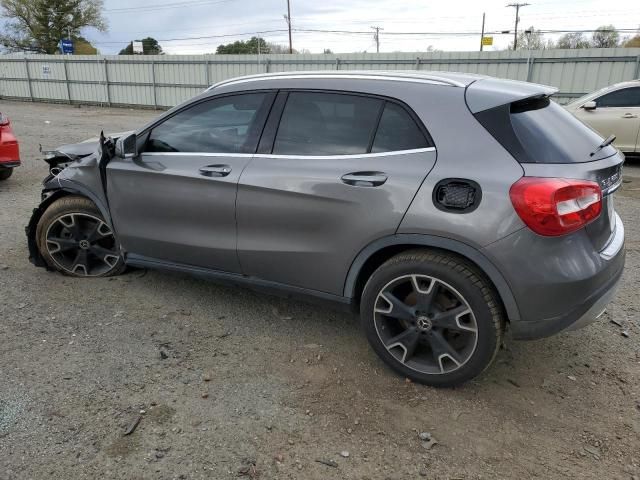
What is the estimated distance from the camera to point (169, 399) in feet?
9.49

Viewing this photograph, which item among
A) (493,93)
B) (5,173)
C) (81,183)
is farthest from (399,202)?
(5,173)

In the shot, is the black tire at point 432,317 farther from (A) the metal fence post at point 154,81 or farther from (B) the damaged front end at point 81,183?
(A) the metal fence post at point 154,81

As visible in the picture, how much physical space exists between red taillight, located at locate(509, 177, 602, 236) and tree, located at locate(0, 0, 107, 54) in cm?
6270

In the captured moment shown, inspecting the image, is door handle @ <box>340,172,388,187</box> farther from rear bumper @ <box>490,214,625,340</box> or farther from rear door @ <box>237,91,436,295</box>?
rear bumper @ <box>490,214,625,340</box>

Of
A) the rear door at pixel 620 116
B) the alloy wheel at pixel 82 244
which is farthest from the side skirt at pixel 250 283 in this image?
the rear door at pixel 620 116

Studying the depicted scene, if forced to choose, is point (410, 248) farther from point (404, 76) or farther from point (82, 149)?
point (82, 149)

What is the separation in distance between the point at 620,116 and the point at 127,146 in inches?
379

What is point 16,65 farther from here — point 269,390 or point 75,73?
point 269,390

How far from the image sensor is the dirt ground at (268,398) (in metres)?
2.45

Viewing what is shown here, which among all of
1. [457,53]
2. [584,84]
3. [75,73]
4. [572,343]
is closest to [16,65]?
[75,73]

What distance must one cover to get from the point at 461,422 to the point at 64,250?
11.3 ft

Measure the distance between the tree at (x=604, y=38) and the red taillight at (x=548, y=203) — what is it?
60403 millimetres

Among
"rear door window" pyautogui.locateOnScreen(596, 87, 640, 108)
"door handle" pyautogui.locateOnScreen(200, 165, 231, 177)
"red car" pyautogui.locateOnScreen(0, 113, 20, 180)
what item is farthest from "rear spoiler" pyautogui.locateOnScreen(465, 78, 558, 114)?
"rear door window" pyautogui.locateOnScreen(596, 87, 640, 108)

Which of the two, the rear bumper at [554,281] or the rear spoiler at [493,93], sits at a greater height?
the rear spoiler at [493,93]
